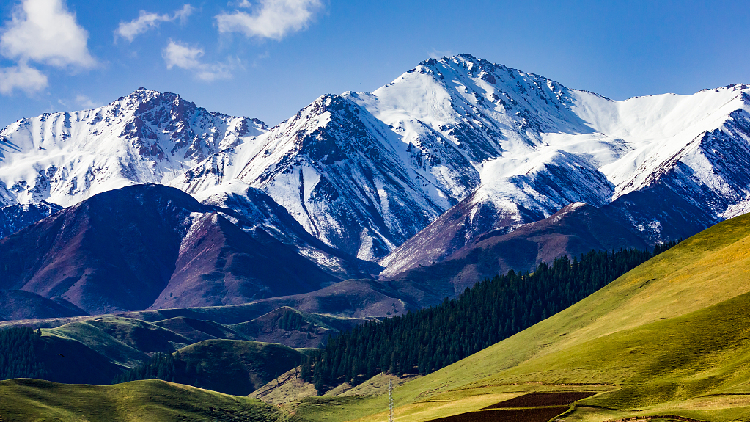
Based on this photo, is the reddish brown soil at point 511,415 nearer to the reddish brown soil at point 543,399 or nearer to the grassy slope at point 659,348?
the reddish brown soil at point 543,399

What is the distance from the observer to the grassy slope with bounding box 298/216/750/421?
107 metres

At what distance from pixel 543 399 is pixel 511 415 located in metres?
9.00

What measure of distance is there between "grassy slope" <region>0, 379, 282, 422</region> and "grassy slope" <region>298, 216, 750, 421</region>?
17606 mm

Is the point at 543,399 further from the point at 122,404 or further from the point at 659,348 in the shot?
the point at 122,404

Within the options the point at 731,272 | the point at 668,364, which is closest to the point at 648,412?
the point at 668,364

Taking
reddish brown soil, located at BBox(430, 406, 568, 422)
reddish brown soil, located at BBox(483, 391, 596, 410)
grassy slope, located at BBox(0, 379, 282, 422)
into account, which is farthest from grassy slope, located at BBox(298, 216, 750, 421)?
grassy slope, located at BBox(0, 379, 282, 422)

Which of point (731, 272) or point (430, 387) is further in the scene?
point (430, 387)

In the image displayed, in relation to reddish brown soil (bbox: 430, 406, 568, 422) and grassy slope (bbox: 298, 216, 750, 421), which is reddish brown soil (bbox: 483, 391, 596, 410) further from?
grassy slope (bbox: 298, 216, 750, 421)

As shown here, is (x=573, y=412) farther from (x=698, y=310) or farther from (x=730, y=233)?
(x=730, y=233)

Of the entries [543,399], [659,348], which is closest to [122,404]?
[543,399]

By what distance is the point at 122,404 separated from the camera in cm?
16950

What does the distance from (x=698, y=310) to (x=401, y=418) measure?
52.1 metres

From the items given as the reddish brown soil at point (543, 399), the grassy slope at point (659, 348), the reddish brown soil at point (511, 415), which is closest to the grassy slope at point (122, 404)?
the grassy slope at point (659, 348)

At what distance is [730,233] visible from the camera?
182m
